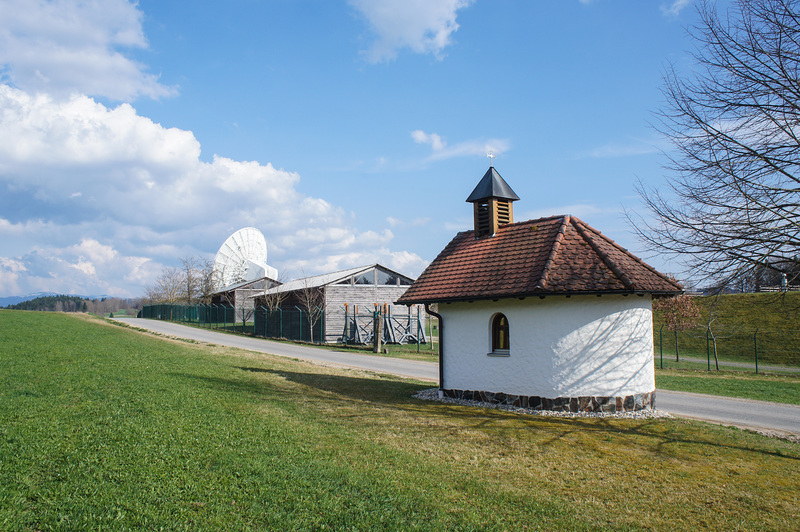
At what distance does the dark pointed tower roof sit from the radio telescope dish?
41.9 metres

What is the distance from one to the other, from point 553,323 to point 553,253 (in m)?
1.57

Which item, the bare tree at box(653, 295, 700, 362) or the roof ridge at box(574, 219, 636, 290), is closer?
the roof ridge at box(574, 219, 636, 290)

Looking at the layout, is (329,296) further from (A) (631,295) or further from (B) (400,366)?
(A) (631,295)

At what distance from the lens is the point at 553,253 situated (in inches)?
431

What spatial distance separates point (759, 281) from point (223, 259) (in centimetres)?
5228

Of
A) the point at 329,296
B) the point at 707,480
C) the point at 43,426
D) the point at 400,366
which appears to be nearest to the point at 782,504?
the point at 707,480

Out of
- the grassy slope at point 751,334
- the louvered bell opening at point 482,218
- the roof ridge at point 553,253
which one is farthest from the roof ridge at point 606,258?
the grassy slope at point 751,334

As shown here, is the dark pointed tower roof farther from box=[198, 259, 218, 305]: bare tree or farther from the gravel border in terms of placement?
box=[198, 259, 218, 305]: bare tree

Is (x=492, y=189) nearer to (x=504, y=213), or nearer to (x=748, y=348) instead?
(x=504, y=213)

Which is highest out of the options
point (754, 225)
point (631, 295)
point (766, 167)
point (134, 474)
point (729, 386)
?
point (766, 167)

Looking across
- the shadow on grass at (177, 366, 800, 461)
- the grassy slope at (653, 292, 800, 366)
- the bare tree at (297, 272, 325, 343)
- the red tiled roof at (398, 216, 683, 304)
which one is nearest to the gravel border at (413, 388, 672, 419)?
the shadow on grass at (177, 366, 800, 461)

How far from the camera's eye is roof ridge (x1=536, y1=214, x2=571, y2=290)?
10.1m

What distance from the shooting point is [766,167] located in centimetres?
774

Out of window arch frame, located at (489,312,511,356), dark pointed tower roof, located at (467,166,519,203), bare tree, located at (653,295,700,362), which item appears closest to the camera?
window arch frame, located at (489,312,511,356)
